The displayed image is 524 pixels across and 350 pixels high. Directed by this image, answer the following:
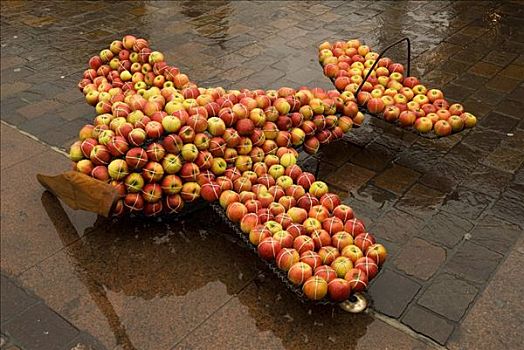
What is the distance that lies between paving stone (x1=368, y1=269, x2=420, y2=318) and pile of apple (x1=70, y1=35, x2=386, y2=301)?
0.94 ft

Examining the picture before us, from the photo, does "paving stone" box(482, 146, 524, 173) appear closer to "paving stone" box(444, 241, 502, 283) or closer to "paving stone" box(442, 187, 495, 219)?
"paving stone" box(442, 187, 495, 219)

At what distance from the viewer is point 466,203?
14.3ft

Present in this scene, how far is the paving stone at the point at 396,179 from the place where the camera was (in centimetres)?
457

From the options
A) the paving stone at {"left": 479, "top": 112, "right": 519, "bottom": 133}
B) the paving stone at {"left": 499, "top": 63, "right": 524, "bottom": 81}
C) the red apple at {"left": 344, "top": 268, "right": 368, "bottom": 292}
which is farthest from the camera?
the paving stone at {"left": 499, "top": 63, "right": 524, "bottom": 81}

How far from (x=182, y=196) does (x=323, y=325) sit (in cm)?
141

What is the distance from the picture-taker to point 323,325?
131 inches

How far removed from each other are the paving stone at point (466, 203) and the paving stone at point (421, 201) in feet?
0.26

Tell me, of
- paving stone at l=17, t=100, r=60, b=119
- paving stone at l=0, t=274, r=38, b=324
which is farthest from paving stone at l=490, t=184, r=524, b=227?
paving stone at l=17, t=100, r=60, b=119

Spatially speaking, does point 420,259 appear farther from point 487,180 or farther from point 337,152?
point 337,152

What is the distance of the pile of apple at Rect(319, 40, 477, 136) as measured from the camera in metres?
4.56

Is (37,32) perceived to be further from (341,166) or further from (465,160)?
(465,160)

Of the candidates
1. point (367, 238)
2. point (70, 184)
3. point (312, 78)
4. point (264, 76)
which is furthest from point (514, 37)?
point (70, 184)

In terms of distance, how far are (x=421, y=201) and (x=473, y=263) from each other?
781 millimetres

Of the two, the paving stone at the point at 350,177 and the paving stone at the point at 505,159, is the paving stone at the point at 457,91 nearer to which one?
the paving stone at the point at 505,159
